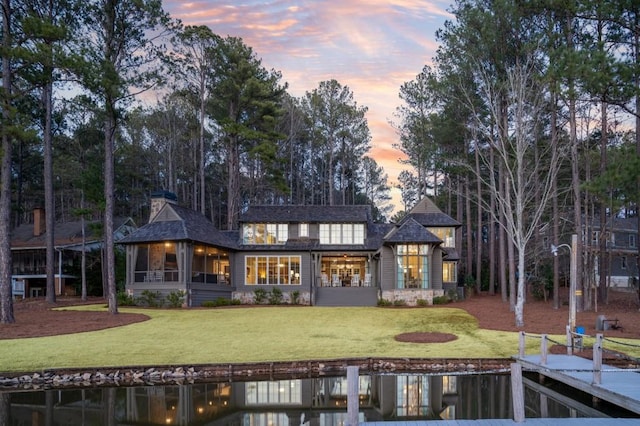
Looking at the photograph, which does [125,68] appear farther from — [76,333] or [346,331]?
[346,331]

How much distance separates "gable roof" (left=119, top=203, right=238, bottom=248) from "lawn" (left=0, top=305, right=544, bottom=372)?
16.4 feet

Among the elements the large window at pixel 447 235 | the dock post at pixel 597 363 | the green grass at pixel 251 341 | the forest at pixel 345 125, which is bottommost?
the green grass at pixel 251 341

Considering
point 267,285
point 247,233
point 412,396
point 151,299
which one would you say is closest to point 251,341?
point 412,396

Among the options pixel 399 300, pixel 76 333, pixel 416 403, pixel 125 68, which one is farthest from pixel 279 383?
pixel 125 68

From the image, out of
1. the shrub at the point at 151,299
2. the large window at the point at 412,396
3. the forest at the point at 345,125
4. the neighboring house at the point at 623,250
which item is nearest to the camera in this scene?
the large window at the point at 412,396

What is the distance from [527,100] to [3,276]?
2337cm

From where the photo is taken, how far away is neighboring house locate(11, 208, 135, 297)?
123 feet

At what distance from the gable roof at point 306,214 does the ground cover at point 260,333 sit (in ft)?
23.8

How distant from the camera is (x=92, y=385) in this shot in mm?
13211

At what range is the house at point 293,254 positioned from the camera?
94.0 feet

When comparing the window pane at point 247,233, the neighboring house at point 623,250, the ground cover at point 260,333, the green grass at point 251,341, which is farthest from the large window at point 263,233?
the neighboring house at point 623,250

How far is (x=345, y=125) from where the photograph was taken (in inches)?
1964

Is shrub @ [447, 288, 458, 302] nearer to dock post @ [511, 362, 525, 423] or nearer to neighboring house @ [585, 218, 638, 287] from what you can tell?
neighboring house @ [585, 218, 638, 287]

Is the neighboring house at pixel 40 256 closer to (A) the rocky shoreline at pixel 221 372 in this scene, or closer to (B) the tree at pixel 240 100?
(B) the tree at pixel 240 100
